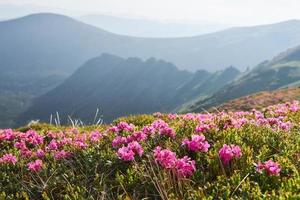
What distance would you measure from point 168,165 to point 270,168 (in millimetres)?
1709

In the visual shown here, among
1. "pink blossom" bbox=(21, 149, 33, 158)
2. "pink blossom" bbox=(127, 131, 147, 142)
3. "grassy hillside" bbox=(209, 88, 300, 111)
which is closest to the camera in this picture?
"pink blossom" bbox=(127, 131, 147, 142)

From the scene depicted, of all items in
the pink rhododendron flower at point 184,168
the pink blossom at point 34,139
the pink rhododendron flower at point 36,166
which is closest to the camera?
the pink rhododendron flower at point 184,168

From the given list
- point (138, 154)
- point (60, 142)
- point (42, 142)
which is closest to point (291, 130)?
point (138, 154)

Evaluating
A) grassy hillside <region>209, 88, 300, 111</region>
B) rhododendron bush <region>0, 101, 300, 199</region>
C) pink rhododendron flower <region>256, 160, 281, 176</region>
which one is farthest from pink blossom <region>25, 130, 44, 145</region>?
grassy hillside <region>209, 88, 300, 111</region>

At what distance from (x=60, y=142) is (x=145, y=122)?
5535 millimetres

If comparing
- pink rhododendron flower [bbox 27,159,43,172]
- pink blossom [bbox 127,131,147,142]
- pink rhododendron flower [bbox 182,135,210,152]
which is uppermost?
pink rhododendron flower [bbox 182,135,210,152]

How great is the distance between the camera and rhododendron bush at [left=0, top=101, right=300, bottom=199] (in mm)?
6777

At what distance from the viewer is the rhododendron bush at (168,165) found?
6.78 metres

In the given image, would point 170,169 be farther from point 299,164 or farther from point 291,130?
point 291,130

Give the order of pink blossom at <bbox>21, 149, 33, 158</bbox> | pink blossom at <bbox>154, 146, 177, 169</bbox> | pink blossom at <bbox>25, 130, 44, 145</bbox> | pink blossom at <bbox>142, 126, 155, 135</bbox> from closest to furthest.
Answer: pink blossom at <bbox>154, 146, 177, 169</bbox> < pink blossom at <bbox>142, 126, 155, 135</bbox> < pink blossom at <bbox>21, 149, 33, 158</bbox> < pink blossom at <bbox>25, 130, 44, 145</bbox>

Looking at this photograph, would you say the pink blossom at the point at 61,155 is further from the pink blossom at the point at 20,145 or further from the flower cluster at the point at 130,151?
the pink blossom at the point at 20,145

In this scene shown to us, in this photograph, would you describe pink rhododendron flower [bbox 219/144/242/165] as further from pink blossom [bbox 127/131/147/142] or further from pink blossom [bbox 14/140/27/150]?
pink blossom [bbox 14/140/27/150]

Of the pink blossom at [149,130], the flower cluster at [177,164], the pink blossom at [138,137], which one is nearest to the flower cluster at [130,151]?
the flower cluster at [177,164]

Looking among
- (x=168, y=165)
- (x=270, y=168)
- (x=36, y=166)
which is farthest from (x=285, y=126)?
(x=36, y=166)
